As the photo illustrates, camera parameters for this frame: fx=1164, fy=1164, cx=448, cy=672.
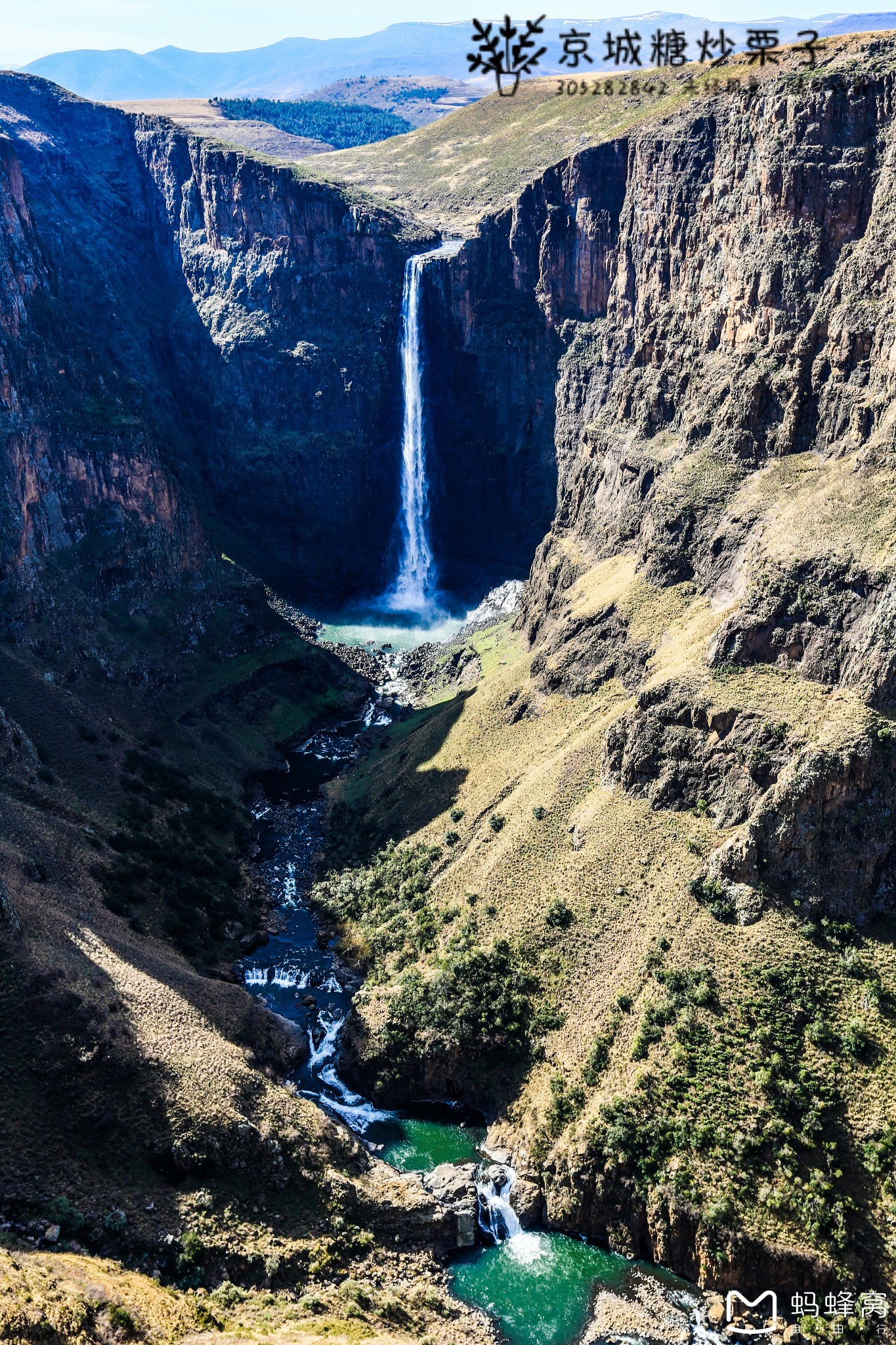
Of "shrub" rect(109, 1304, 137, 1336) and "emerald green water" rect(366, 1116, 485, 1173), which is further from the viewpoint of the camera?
"emerald green water" rect(366, 1116, 485, 1173)

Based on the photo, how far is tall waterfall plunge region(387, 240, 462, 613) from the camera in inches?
5586

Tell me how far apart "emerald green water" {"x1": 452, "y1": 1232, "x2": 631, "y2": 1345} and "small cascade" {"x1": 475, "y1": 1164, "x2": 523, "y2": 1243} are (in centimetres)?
59

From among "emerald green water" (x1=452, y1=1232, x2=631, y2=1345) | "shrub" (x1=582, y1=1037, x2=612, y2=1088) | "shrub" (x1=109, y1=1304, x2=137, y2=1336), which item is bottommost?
"emerald green water" (x1=452, y1=1232, x2=631, y2=1345)

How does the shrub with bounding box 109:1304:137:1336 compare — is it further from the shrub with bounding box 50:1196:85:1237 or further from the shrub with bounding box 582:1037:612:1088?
the shrub with bounding box 582:1037:612:1088

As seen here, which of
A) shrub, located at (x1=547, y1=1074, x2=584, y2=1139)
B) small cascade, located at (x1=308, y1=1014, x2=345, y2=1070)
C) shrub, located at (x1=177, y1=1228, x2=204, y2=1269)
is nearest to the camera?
shrub, located at (x1=177, y1=1228, x2=204, y2=1269)

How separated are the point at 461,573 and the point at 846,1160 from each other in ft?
312

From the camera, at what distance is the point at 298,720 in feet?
378

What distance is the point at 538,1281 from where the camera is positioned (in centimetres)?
5819

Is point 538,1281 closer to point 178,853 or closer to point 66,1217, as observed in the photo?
point 66,1217

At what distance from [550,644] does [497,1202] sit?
4551cm

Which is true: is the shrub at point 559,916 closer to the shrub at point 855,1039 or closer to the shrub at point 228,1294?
the shrub at point 855,1039

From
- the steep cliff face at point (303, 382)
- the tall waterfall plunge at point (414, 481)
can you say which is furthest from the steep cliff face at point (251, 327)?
the tall waterfall plunge at point (414, 481)

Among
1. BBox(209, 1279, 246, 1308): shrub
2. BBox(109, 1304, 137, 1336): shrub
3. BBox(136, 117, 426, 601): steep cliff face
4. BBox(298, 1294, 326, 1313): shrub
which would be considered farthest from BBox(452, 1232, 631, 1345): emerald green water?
BBox(136, 117, 426, 601): steep cliff face

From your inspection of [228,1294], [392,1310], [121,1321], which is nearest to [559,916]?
[392,1310]
